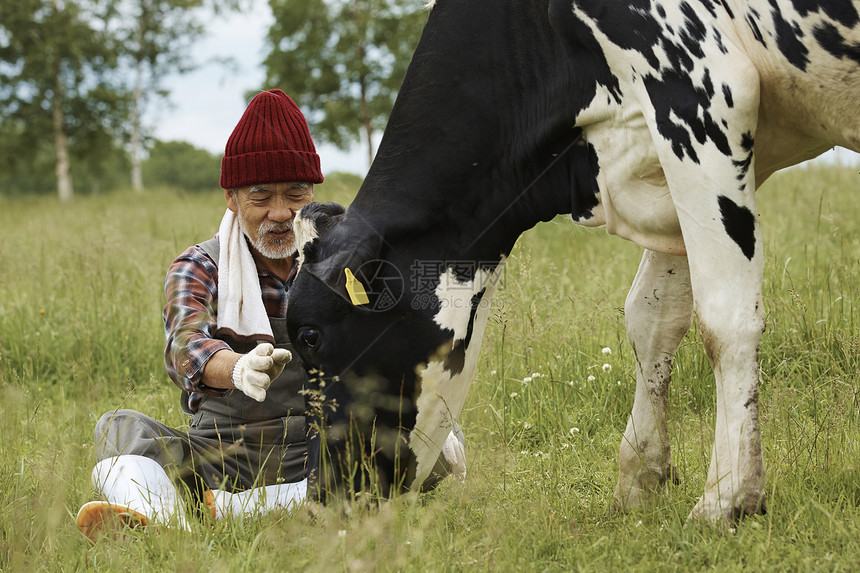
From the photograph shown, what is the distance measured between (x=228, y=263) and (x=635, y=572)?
1960 mm

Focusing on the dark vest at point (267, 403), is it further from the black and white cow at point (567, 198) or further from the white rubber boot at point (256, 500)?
the black and white cow at point (567, 198)

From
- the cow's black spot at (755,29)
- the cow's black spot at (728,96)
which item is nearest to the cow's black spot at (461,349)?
the cow's black spot at (728,96)

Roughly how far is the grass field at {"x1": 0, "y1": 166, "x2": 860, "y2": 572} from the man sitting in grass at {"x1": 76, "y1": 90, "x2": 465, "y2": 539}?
0.23 m

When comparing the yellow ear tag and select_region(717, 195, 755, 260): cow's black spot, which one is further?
the yellow ear tag

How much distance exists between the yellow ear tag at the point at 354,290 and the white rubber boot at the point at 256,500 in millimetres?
705

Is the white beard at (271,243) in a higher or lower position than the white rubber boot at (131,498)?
higher

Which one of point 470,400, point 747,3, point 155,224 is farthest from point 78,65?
point 747,3

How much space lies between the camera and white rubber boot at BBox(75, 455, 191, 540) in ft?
9.16

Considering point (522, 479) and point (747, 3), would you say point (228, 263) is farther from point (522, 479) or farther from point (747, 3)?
point (747, 3)

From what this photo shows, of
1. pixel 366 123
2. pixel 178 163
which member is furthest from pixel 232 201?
pixel 178 163

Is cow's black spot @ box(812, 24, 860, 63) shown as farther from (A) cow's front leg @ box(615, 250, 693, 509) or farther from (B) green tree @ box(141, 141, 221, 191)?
(B) green tree @ box(141, 141, 221, 191)

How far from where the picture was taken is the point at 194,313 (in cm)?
317

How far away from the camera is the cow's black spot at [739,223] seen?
2346 mm

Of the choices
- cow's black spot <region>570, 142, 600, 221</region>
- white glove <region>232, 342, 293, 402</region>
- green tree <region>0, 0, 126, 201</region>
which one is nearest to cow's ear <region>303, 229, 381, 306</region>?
white glove <region>232, 342, 293, 402</region>
